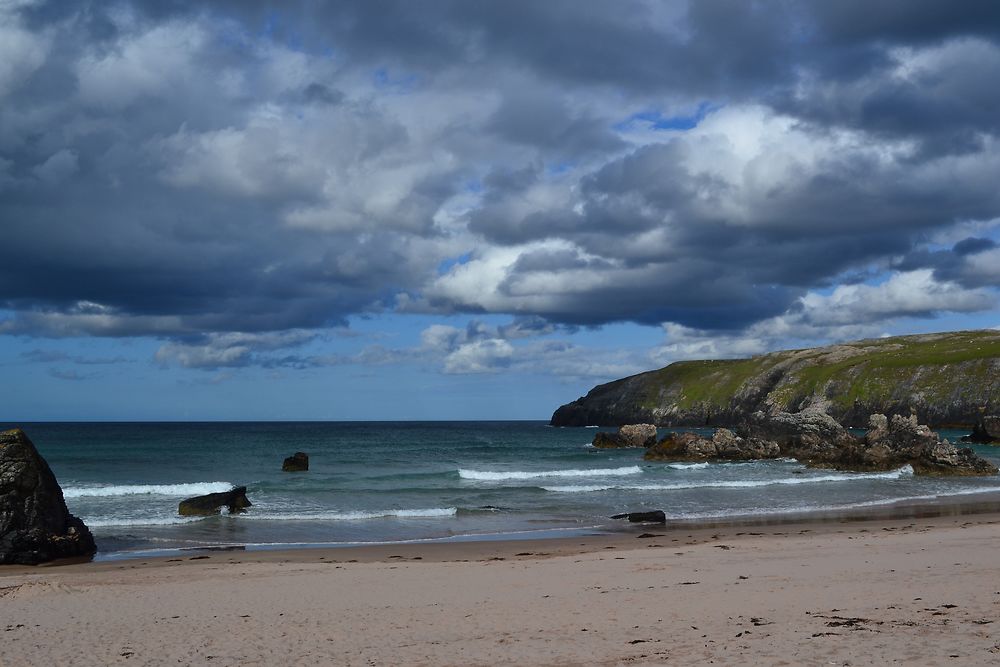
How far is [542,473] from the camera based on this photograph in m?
50.0

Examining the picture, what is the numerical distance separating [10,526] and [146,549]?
348cm

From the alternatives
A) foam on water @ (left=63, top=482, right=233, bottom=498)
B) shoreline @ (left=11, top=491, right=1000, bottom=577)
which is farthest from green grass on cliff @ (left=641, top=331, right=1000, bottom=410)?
foam on water @ (left=63, top=482, right=233, bottom=498)

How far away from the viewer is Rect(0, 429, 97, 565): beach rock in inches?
735

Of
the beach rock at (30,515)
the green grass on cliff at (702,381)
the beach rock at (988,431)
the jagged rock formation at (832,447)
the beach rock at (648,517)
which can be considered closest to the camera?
the beach rock at (30,515)

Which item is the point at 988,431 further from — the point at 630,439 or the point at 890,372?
the point at 890,372

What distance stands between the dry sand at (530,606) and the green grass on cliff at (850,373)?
371ft

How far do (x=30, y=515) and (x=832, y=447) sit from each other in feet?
175

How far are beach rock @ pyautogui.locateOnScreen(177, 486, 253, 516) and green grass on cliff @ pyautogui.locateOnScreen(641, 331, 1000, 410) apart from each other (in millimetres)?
115116

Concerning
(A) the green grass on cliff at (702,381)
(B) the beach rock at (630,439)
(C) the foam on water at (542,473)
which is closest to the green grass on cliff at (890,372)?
(A) the green grass on cliff at (702,381)

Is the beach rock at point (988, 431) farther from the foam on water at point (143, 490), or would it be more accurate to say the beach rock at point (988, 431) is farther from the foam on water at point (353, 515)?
the foam on water at point (143, 490)

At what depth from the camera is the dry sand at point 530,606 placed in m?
9.58

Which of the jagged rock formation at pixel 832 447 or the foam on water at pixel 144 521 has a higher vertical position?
the foam on water at pixel 144 521

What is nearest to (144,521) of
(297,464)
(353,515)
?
(353,515)

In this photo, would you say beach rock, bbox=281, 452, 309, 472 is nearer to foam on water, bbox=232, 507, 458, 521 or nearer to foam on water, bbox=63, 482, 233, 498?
foam on water, bbox=63, 482, 233, 498
